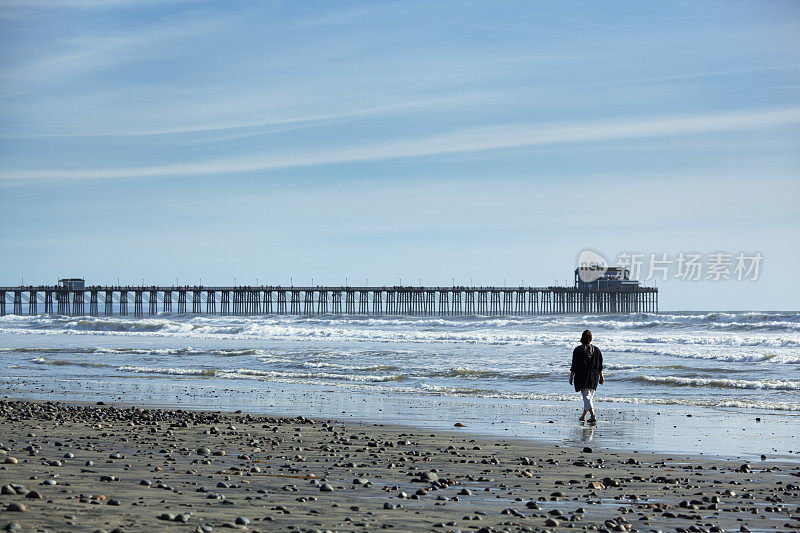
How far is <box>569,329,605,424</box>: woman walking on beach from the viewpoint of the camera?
1204 centimetres

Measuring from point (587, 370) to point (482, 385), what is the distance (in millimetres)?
5528

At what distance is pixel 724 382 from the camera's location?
17266 mm

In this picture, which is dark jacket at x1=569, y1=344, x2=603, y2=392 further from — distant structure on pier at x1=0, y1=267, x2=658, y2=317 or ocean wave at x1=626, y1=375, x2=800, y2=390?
distant structure on pier at x1=0, y1=267, x2=658, y2=317

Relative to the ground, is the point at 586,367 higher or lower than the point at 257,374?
higher

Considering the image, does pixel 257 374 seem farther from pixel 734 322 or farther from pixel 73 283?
pixel 73 283

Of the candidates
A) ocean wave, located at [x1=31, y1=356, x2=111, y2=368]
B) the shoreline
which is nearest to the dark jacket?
the shoreline

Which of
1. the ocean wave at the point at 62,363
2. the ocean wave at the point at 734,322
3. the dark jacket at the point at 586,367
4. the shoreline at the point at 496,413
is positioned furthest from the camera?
the ocean wave at the point at 734,322

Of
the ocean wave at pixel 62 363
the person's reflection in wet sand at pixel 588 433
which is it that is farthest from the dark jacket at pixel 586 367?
the ocean wave at pixel 62 363

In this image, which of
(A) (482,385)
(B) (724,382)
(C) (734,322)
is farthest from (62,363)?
(C) (734,322)

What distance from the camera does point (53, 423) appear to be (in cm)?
1122

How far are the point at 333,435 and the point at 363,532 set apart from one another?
5195 mm

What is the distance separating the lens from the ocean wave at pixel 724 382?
54.7ft

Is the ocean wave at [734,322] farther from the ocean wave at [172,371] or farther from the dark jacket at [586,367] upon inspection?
the dark jacket at [586,367]

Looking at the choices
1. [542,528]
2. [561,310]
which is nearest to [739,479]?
[542,528]
